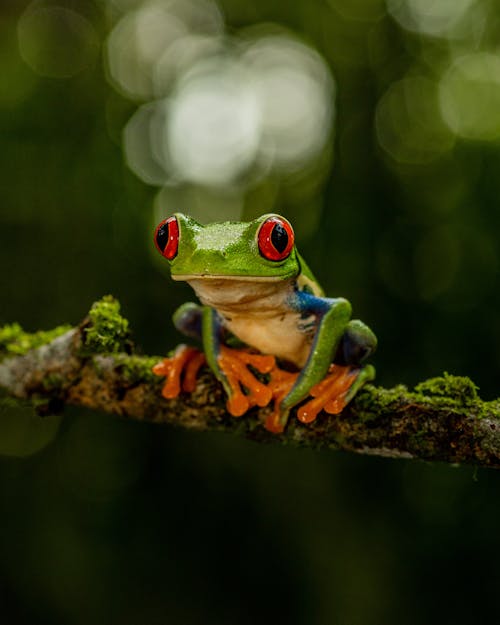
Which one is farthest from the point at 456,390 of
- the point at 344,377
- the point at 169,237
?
the point at 169,237

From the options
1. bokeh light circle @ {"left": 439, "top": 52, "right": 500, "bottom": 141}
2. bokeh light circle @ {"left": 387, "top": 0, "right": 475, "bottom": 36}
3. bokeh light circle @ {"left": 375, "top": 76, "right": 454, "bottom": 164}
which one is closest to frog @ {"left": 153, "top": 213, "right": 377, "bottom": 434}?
bokeh light circle @ {"left": 375, "top": 76, "right": 454, "bottom": 164}

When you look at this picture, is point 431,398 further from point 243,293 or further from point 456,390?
point 243,293

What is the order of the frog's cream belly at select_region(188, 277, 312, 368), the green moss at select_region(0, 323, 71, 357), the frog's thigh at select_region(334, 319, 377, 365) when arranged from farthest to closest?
the green moss at select_region(0, 323, 71, 357)
the frog's thigh at select_region(334, 319, 377, 365)
the frog's cream belly at select_region(188, 277, 312, 368)

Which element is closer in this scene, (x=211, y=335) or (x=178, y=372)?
(x=178, y=372)

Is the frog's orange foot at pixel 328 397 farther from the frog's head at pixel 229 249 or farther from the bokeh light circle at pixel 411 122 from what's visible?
the bokeh light circle at pixel 411 122

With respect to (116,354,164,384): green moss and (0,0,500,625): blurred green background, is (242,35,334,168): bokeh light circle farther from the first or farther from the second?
(116,354,164,384): green moss

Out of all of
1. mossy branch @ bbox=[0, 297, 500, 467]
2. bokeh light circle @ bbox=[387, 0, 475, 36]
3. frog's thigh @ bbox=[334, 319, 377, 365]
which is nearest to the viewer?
mossy branch @ bbox=[0, 297, 500, 467]

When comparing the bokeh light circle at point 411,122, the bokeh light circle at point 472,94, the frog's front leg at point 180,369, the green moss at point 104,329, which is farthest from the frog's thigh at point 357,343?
the bokeh light circle at point 472,94
